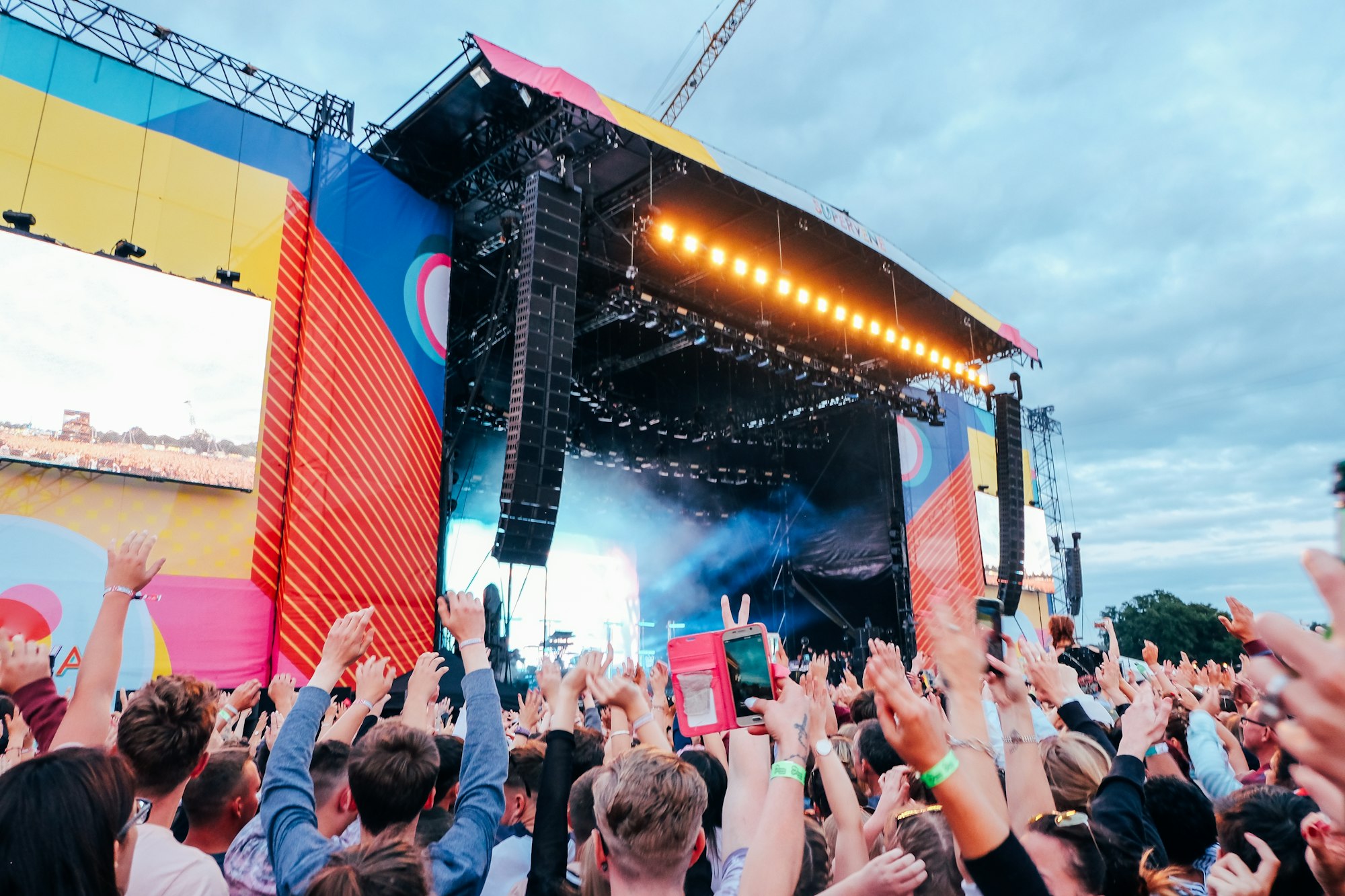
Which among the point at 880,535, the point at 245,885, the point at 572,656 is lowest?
the point at 572,656

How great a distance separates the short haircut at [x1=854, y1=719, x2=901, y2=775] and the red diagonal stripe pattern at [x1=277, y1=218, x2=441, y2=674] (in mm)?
7627

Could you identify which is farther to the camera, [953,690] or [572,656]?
[572,656]

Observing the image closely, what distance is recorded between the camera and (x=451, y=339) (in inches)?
515

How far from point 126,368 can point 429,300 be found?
147 inches

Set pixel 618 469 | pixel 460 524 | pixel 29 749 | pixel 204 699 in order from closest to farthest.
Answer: pixel 204 699 → pixel 29 749 → pixel 460 524 → pixel 618 469

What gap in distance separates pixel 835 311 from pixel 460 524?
8.11 m

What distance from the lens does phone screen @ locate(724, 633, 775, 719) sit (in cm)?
199

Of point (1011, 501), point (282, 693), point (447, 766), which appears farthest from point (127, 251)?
point (1011, 501)

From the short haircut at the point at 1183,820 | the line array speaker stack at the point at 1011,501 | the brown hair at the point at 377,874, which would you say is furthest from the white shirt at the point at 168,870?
the line array speaker stack at the point at 1011,501

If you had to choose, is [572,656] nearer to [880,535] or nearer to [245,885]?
[880,535]

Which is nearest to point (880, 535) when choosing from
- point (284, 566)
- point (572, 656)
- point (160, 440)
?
point (572, 656)

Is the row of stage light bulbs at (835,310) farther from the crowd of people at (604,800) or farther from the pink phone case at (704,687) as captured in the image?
the pink phone case at (704,687)

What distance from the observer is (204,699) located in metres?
2.15

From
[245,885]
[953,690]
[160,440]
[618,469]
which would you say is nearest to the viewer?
[953,690]
